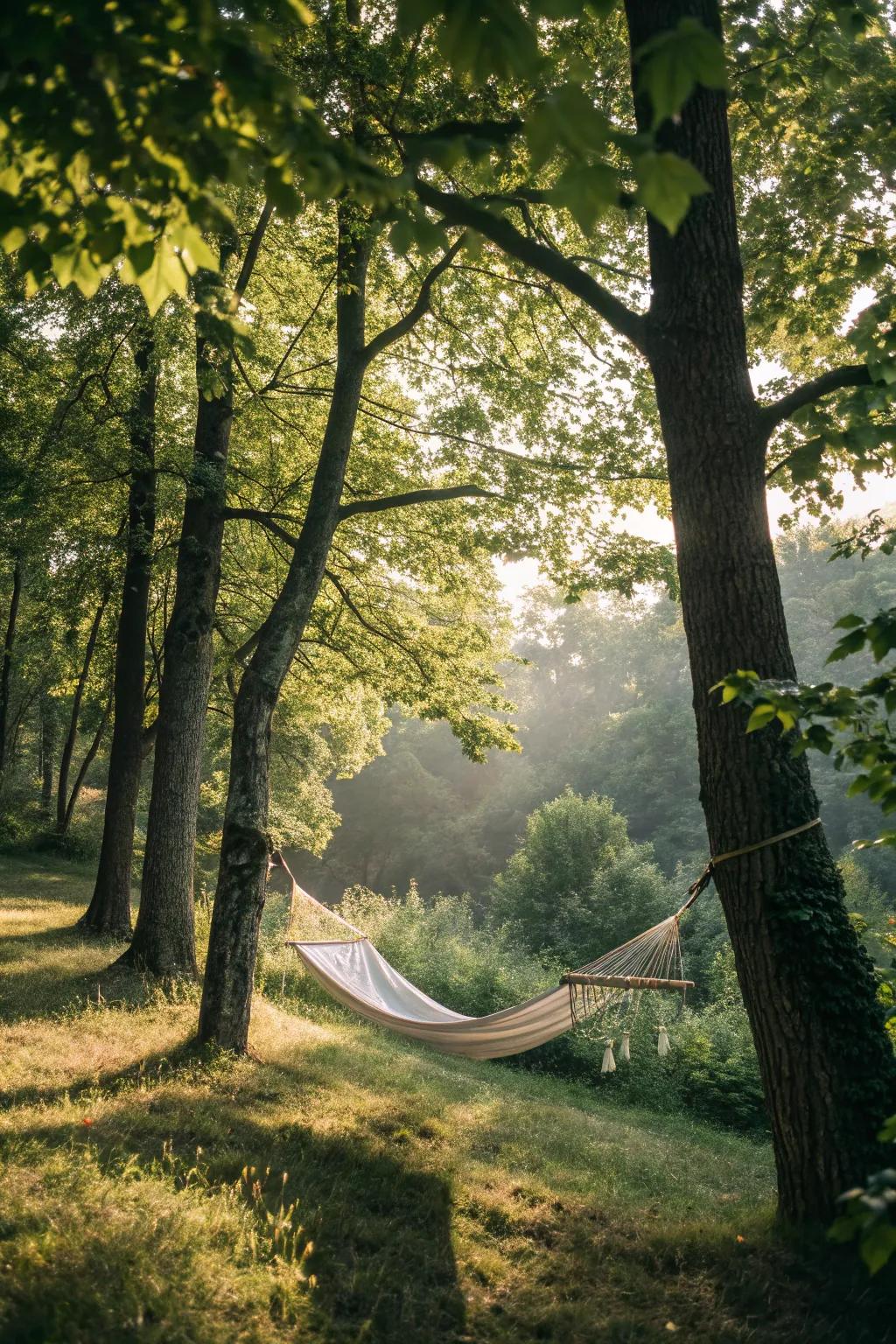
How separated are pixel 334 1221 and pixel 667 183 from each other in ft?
Answer: 10.3

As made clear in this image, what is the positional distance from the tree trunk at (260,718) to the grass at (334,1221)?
1.21 ft

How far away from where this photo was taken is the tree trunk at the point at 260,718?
4.83 meters

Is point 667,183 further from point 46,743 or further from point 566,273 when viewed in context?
point 46,743

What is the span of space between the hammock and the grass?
1.61 feet

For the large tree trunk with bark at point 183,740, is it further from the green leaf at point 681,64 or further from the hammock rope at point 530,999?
the green leaf at point 681,64

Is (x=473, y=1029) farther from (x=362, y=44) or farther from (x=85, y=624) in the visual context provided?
(x=85, y=624)

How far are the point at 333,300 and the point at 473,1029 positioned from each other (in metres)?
6.13

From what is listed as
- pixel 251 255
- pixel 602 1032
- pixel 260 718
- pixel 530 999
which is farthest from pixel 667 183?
pixel 602 1032

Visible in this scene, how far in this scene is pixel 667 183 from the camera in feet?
4.10

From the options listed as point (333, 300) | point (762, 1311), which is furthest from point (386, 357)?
point (762, 1311)

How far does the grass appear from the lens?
2277mm

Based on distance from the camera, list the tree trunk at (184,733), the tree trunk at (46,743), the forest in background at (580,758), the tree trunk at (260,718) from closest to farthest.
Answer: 1. the tree trunk at (260,718)
2. the tree trunk at (184,733)
3. the tree trunk at (46,743)
4. the forest in background at (580,758)

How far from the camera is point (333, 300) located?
25.0ft

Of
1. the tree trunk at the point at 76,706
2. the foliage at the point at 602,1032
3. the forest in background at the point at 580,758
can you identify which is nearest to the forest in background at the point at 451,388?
the tree trunk at the point at 76,706
